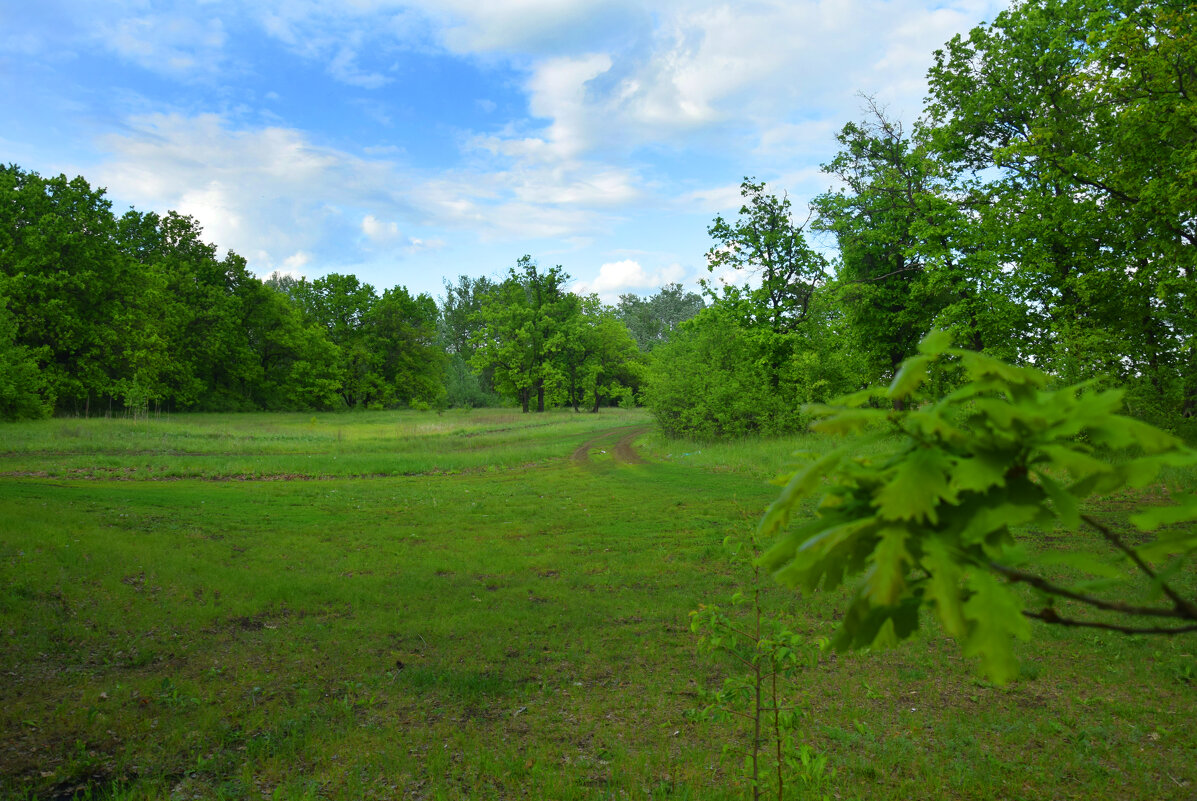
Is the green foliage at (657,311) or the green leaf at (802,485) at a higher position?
the green foliage at (657,311)

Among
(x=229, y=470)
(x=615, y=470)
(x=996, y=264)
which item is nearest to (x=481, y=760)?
(x=615, y=470)

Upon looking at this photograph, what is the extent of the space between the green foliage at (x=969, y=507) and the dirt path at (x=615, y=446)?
951 inches

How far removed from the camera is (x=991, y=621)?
1.20 m

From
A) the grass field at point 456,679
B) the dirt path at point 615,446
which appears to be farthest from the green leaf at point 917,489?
the dirt path at point 615,446

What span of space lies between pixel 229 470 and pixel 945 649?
21.8 m

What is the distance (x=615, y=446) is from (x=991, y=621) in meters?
31.5

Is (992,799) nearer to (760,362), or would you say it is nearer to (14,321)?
(760,362)

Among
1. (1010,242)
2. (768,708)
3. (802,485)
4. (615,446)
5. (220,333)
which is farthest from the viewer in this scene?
(220,333)

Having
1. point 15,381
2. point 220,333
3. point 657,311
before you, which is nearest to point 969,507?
point 15,381

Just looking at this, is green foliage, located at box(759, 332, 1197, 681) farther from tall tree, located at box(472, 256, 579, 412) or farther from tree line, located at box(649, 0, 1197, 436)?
tall tree, located at box(472, 256, 579, 412)

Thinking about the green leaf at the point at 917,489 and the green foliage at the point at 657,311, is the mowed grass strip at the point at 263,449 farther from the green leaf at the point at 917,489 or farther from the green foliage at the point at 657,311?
the green foliage at the point at 657,311

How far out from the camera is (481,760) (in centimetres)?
511

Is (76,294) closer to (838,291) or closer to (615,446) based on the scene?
(615,446)

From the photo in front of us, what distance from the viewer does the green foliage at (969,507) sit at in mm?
1202
